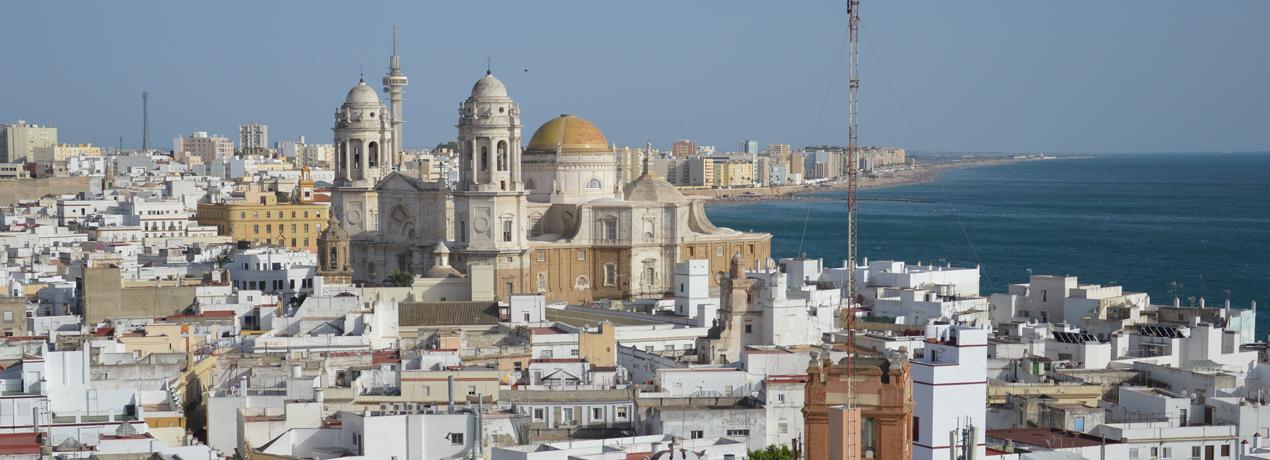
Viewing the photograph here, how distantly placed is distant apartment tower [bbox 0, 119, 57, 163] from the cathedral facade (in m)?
83.9

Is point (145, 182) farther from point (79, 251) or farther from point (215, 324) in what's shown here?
→ point (215, 324)

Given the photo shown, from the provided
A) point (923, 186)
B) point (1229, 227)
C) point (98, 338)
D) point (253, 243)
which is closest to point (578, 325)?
point (98, 338)

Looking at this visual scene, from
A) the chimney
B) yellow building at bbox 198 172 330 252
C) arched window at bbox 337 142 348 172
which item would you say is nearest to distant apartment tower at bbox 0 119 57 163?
yellow building at bbox 198 172 330 252

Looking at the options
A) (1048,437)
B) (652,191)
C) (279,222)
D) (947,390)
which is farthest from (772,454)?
(279,222)

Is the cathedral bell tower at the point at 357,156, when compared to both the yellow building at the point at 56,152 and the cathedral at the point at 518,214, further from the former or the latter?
the yellow building at the point at 56,152

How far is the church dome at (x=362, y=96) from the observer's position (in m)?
49.4

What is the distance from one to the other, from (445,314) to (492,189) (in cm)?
1060

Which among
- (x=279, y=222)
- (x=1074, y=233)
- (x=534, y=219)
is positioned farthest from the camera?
(x=1074, y=233)

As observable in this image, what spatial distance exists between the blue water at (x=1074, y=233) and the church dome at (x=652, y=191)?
40.6ft

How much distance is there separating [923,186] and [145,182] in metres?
110

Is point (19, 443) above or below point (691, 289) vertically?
below

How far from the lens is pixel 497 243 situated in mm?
45094

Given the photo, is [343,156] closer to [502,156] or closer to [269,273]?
[269,273]

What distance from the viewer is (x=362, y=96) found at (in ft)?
162
